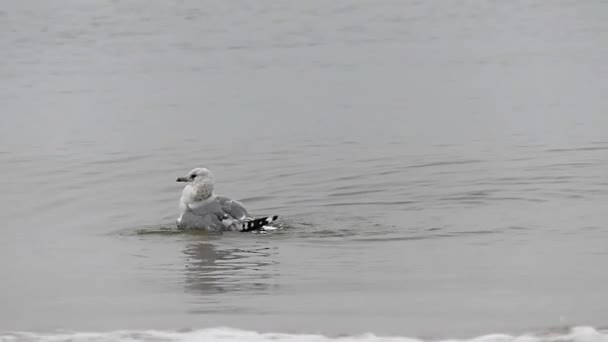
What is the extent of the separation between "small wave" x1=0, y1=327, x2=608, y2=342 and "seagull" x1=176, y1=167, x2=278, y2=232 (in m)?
4.55

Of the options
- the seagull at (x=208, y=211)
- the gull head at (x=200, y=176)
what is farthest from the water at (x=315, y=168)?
the gull head at (x=200, y=176)

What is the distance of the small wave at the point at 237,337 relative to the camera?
7.27 metres

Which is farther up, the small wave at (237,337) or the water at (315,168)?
the water at (315,168)

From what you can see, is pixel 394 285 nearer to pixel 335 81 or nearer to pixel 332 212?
pixel 332 212

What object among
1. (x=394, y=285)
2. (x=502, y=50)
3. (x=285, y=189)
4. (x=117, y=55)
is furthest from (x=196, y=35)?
(x=394, y=285)

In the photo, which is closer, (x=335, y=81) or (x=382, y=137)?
(x=382, y=137)

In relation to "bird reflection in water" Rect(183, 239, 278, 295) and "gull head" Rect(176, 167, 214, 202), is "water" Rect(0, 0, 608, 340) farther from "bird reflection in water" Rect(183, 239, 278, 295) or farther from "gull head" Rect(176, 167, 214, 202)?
"gull head" Rect(176, 167, 214, 202)

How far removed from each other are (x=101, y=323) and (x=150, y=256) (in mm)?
2964

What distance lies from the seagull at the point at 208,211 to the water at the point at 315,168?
11.2 inches

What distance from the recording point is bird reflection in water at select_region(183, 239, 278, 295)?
31.1ft

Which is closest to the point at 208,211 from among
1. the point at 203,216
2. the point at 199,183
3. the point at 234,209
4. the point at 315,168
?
the point at 203,216

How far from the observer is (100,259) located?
36.2 feet

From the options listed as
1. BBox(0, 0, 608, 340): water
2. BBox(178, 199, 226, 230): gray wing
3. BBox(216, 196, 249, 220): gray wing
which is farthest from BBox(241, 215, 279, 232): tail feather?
BBox(178, 199, 226, 230): gray wing

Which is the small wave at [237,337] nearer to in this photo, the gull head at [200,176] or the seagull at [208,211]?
the seagull at [208,211]
